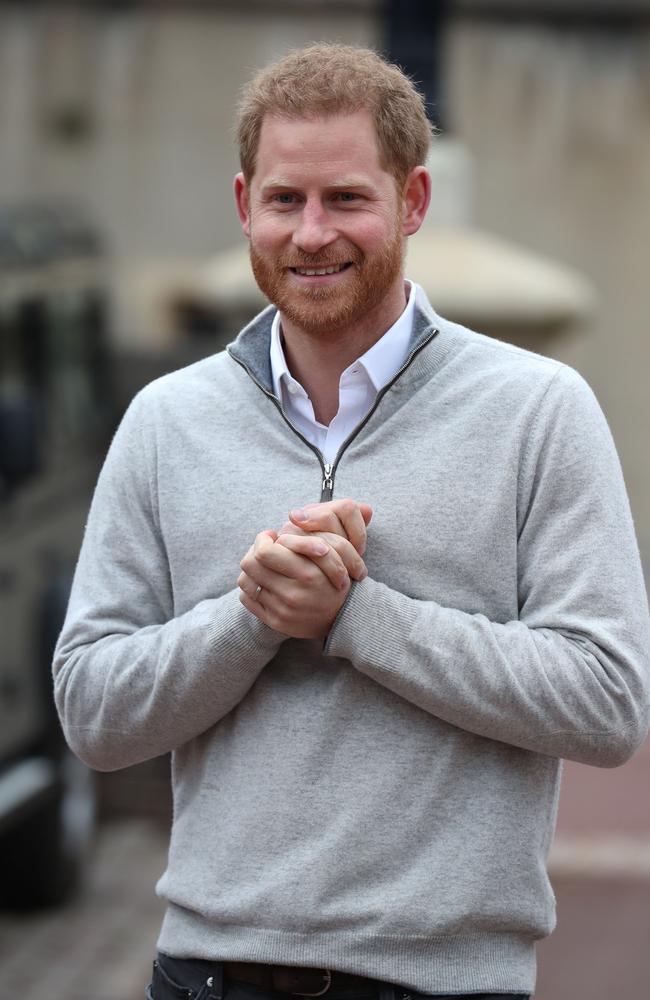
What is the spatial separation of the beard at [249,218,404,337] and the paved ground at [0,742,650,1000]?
4090mm

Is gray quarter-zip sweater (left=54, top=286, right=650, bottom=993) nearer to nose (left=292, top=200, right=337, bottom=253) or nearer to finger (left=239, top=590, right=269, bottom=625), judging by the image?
finger (left=239, top=590, right=269, bottom=625)

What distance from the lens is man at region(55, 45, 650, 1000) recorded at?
8.16ft

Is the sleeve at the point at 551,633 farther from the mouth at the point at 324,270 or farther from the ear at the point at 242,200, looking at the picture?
the ear at the point at 242,200

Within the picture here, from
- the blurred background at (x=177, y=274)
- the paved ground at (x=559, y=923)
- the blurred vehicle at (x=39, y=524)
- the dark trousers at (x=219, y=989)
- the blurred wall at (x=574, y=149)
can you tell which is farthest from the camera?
the blurred wall at (x=574, y=149)

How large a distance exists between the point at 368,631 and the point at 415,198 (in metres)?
0.67

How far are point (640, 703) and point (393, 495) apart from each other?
1.49ft

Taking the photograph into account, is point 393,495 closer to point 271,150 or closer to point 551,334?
point 271,150

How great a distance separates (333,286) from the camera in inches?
102

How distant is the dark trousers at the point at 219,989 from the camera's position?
2.51m

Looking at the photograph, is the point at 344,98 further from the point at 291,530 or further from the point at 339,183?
the point at 291,530

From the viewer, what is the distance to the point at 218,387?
2.80 meters

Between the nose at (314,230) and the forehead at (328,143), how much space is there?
6cm

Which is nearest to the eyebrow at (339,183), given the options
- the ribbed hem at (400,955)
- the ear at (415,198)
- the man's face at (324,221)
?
the man's face at (324,221)

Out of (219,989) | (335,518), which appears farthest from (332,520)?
(219,989)
